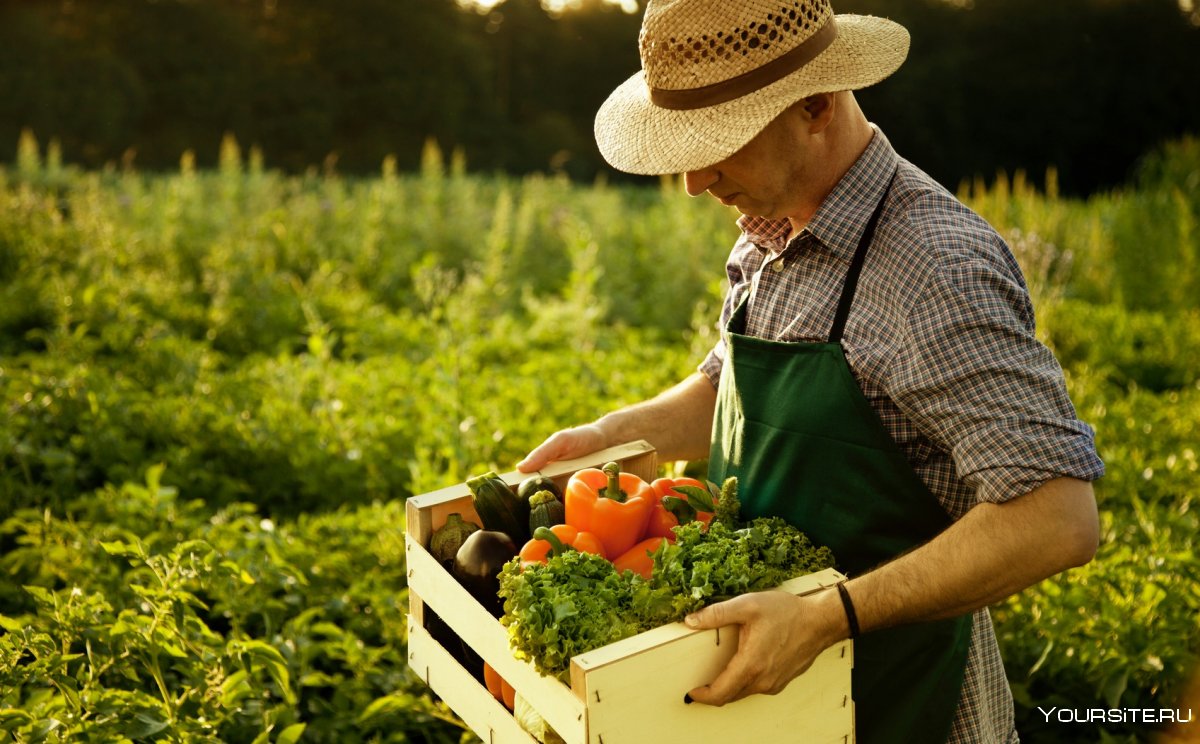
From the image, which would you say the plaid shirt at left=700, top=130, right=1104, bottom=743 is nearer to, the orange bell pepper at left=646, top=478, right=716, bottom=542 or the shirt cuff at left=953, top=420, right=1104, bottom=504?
the shirt cuff at left=953, top=420, right=1104, bottom=504

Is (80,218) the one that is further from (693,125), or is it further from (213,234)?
(693,125)

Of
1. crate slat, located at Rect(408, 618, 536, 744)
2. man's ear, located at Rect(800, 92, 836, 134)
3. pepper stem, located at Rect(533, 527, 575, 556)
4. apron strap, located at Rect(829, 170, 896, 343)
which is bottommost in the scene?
crate slat, located at Rect(408, 618, 536, 744)

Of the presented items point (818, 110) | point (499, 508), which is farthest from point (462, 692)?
point (818, 110)

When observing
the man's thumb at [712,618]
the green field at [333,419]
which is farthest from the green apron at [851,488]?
the green field at [333,419]

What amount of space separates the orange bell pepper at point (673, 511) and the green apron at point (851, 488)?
0.12 meters

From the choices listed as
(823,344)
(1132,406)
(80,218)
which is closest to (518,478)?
(823,344)

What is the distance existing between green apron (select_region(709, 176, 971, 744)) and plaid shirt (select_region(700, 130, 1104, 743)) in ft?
0.13

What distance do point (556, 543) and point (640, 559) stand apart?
17 cm

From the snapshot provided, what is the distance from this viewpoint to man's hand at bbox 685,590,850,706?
1643 millimetres

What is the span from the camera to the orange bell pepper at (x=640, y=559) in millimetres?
1939

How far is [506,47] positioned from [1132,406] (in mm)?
30278

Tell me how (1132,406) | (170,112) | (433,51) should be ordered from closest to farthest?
1. (1132,406)
2. (170,112)
3. (433,51)

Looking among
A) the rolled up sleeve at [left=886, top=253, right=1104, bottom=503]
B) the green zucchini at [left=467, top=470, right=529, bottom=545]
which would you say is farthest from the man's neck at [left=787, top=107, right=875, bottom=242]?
the green zucchini at [left=467, top=470, right=529, bottom=545]

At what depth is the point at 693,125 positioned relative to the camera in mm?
1975
